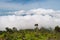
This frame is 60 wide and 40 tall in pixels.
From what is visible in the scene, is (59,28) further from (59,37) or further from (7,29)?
(7,29)

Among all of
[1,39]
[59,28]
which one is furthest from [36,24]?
[1,39]

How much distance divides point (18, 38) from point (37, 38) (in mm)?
5893

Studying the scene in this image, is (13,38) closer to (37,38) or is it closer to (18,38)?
(18,38)

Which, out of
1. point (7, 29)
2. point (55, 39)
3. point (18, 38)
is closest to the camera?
point (55, 39)

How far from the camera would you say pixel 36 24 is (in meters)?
72.8

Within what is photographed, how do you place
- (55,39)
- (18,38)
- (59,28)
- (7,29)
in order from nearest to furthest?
(55,39), (18,38), (59,28), (7,29)

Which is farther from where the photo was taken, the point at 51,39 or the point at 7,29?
the point at 7,29

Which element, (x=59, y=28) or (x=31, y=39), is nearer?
(x=31, y=39)

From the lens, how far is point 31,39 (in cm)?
5834

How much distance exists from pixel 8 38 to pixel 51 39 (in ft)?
41.7

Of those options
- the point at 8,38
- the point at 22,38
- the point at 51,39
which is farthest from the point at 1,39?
the point at 51,39

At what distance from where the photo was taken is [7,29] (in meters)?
78.2

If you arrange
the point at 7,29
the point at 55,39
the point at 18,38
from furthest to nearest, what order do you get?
the point at 7,29, the point at 18,38, the point at 55,39

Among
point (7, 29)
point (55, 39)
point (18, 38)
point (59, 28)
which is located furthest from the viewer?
point (7, 29)
